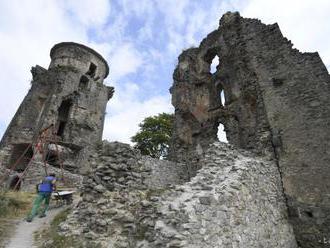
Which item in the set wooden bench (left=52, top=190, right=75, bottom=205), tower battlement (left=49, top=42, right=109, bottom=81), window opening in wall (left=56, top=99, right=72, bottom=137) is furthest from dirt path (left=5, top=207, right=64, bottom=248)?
tower battlement (left=49, top=42, right=109, bottom=81)

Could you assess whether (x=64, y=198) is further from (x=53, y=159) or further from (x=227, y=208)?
(x=53, y=159)

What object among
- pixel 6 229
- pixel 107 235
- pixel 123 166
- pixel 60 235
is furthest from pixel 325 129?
pixel 6 229

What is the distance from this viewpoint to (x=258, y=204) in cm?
674

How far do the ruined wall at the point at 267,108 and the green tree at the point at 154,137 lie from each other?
45.3 feet

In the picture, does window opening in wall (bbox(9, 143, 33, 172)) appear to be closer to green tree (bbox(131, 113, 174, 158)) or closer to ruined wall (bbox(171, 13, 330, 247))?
green tree (bbox(131, 113, 174, 158))

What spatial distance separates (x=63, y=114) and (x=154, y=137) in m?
10.0

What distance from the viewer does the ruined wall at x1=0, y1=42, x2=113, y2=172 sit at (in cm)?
2288

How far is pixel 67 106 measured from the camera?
26750mm

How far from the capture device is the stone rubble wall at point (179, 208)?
453 centimetres

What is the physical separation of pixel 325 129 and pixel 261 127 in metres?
2.16

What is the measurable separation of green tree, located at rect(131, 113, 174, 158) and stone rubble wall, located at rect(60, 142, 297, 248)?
21114 mm

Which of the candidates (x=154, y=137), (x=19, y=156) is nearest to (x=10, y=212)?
(x=19, y=156)

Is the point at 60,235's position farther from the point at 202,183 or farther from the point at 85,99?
the point at 85,99

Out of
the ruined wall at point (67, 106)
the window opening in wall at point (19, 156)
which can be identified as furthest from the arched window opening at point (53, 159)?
the window opening in wall at point (19, 156)
